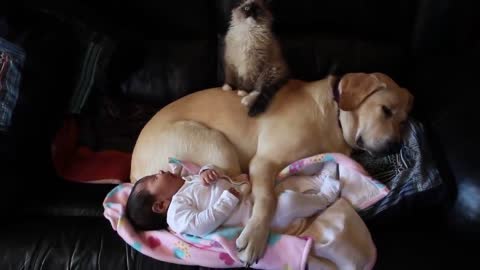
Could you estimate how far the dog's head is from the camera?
1427 millimetres

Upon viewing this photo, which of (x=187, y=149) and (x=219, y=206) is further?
(x=187, y=149)

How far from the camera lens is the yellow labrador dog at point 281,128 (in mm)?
1437

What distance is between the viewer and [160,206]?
1317 millimetres

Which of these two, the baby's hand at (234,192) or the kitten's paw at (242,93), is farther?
the kitten's paw at (242,93)

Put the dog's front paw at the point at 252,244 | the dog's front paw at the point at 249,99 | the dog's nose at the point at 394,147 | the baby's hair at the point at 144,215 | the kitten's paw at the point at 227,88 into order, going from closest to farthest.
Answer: the dog's front paw at the point at 252,244 < the baby's hair at the point at 144,215 < the dog's nose at the point at 394,147 < the dog's front paw at the point at 249,99 < the kitten's paw at the point at 227,88

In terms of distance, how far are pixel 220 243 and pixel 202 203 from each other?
0.55 feet

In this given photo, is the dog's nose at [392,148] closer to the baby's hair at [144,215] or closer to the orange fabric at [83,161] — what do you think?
the baby's hair at [144,215]

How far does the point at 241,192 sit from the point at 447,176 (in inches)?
27.0

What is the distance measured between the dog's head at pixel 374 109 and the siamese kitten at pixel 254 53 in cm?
28

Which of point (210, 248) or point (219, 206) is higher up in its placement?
point (219, 206)

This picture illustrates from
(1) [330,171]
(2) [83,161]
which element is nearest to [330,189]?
(1) [330,171]

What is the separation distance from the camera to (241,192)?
1.36m

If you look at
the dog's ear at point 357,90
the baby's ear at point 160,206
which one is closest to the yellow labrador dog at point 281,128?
the dog's ear at point 357,90

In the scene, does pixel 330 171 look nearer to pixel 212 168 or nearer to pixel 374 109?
pixel 374 109
